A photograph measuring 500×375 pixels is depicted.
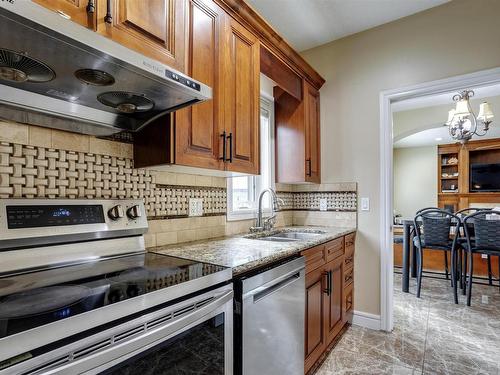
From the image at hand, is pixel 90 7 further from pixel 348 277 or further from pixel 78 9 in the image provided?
pixel 348 277

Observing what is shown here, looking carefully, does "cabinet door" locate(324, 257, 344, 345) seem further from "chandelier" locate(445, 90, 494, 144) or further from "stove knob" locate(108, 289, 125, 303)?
"chandelier" locate(445, 90, 494, 144)

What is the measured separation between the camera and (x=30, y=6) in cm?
70

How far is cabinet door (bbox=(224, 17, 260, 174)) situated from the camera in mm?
1645

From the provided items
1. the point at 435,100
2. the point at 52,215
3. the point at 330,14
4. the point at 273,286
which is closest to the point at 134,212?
the point at 52,215

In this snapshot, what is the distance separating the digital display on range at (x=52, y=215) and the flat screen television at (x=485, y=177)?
7.50 m

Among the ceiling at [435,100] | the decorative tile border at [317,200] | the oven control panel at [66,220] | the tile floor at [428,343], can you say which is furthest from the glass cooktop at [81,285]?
the ceiling at [435,100]

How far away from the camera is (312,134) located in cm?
269

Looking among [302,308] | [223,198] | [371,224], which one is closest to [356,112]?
[371,224]

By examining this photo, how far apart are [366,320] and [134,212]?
7.27 feet

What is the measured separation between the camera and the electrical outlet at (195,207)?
5.80 ft

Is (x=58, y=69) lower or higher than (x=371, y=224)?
higher

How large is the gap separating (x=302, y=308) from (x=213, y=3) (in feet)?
5.71

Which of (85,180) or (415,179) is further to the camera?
(415,179)

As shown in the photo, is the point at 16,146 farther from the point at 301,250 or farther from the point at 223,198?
the point at 301,250
